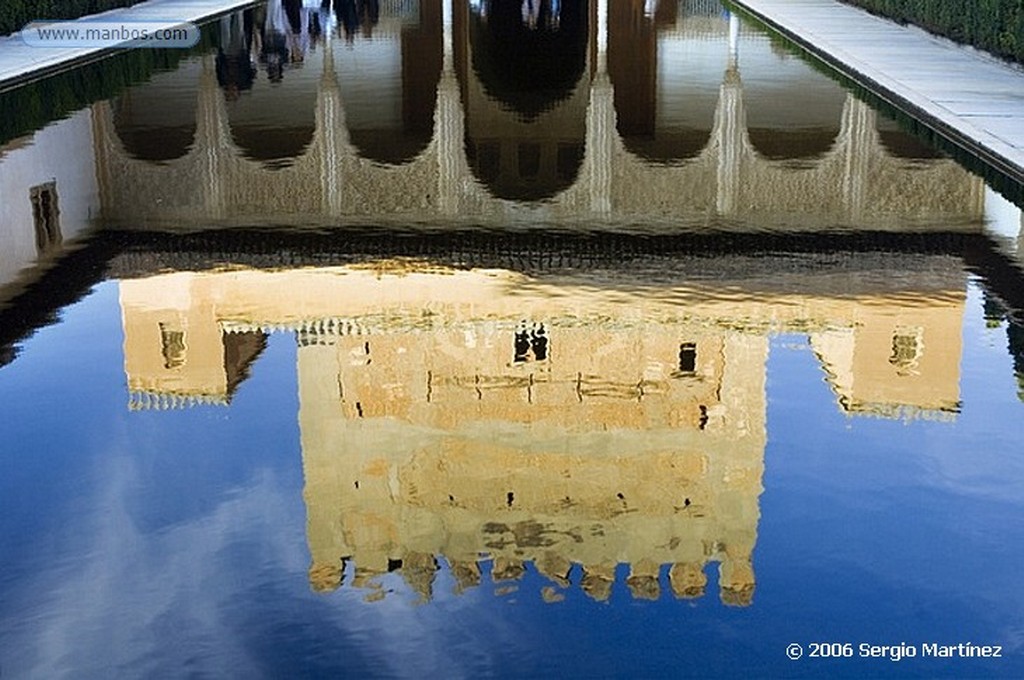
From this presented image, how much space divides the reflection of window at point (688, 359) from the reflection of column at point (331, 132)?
5764 millimetres

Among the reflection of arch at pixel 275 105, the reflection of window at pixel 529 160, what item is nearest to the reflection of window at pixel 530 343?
the reflection of window at pixel 529 160

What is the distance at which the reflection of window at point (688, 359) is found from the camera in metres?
6.57

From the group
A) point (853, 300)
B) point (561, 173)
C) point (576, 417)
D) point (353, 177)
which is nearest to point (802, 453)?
point (576, 417)

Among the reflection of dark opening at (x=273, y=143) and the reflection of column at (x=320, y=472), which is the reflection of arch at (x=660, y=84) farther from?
the reflection of column at (x=320, y=472)

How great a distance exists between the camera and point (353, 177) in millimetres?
14750

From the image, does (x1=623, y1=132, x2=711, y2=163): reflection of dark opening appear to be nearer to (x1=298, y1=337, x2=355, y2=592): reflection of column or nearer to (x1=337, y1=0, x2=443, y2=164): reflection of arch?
(x1=337, y1=0, x2=443, y2=164): reflection of arch

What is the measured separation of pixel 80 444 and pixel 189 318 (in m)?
2.51

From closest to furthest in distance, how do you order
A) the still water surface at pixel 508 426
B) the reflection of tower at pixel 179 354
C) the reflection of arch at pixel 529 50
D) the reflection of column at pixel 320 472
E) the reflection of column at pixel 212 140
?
1. the still water surface at pixel 508 426
2. the reflection of column at pixel 320 472
3. the reflection of tower at pixel 179 354
4. the reflection of column at pixel 212 140
5. the reflection of arch at pixel 529 50

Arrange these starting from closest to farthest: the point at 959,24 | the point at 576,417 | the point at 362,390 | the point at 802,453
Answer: the point at 802,453, the point at 576,417, the point at 362,390, the point at 959,24

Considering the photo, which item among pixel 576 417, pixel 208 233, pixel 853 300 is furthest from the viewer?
pixel 208 233

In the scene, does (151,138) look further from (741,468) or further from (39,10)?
(741,468)

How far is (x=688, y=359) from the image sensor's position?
668 cm

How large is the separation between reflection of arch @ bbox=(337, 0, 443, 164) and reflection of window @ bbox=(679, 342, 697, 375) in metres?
9.61

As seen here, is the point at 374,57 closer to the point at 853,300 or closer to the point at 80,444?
the point at 853,300
